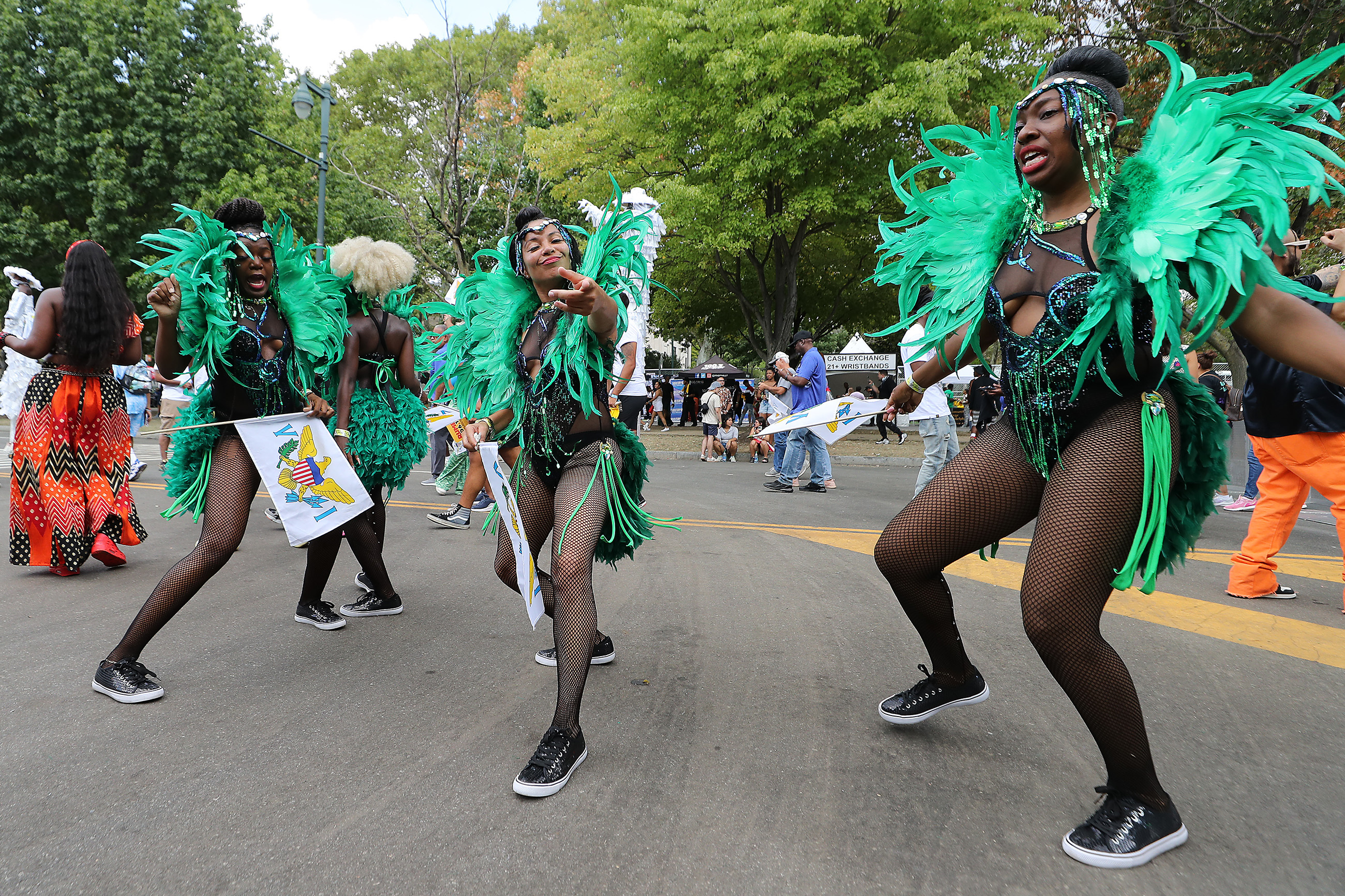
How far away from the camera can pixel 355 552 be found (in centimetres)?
430

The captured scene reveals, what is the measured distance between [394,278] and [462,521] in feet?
10.0

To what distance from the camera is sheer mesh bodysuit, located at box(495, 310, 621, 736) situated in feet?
8.66

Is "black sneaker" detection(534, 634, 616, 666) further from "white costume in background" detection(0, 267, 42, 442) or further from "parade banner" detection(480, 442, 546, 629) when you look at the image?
"white costume in background" detection(0, 267, 42, 442)

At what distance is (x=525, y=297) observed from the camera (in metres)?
3.13

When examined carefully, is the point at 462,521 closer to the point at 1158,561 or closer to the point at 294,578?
the point at 294,578

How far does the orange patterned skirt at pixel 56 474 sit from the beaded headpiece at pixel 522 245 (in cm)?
363

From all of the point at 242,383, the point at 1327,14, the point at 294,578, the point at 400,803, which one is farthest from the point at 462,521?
the point at 1327,14

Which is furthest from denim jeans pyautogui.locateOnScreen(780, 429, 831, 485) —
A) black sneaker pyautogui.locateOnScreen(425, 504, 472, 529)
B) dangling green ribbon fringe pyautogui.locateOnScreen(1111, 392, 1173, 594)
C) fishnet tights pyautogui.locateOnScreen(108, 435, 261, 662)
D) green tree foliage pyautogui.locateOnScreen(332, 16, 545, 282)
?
green tree foliage pyautogui.locateOnScreen(332, 16, 545, 282)

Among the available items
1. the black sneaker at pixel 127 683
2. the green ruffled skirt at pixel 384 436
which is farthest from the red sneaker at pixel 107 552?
the black sneaker at pixel 127 683

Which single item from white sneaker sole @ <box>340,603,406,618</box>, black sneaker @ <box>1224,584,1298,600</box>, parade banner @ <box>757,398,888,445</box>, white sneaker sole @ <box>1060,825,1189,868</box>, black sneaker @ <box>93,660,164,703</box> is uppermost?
parade banner @ <box>757,398,888,445</box>

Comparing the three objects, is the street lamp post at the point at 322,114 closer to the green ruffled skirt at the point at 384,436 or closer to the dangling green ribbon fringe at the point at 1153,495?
the green ruffled skirt at the point at 384,436

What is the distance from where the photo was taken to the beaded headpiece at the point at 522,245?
9.78 ft

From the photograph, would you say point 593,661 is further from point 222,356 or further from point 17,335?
point 17,335

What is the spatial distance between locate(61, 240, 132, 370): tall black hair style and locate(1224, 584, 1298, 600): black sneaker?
21.5 feet
